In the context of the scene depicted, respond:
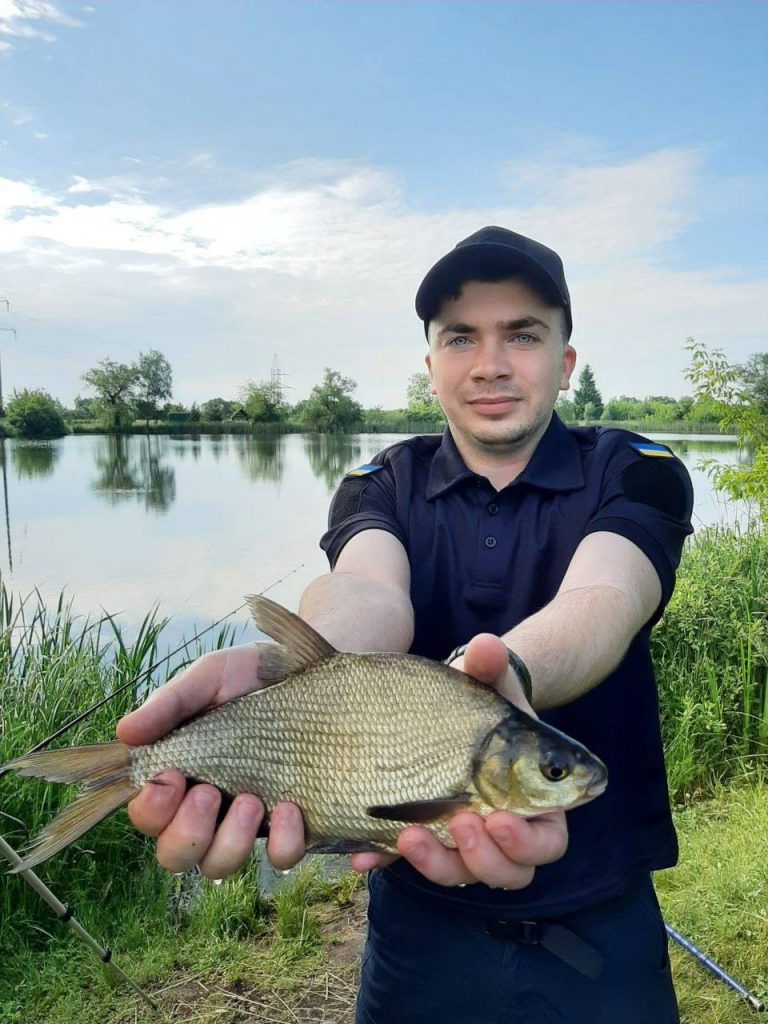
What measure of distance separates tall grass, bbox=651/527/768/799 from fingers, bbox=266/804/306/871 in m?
3.65

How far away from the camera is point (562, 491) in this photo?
7.20ft

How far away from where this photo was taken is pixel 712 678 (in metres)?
4.89

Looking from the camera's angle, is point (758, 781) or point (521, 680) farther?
point (758, 781)

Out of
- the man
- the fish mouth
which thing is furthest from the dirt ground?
the fish mouth

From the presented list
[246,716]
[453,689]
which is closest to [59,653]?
[246,716]

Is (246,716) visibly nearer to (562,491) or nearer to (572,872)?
(572,872)

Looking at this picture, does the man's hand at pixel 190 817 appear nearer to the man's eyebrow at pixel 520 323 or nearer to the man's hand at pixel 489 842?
the man's hand at pixel 489 842

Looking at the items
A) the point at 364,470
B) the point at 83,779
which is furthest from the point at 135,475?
the point at 83,779

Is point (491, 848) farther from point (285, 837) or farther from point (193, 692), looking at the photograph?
point (193, 692)

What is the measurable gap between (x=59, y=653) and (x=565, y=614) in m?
4.25

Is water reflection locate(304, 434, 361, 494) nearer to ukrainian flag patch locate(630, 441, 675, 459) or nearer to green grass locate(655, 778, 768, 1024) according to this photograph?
green grass locate(655, 778, 768, 1024)

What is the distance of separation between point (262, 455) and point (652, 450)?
5484cm

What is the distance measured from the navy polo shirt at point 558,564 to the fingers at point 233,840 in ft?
2.17

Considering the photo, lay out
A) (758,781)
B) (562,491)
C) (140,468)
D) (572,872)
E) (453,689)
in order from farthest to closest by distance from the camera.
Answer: (140,468)
(758,781)
(562,491)
(572,872)
(453,689)
